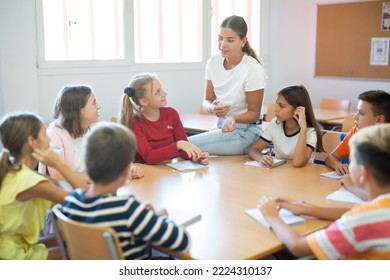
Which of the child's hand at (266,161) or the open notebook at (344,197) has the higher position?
the child's hand at (266,161)

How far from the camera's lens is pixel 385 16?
5.61 meters

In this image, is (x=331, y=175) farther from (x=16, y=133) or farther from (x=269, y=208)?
(x=16, y=133)

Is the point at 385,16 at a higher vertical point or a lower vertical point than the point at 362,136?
higher

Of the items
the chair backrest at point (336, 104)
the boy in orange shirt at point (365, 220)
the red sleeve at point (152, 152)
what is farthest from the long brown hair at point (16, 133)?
the chair backrest at point (336, 104)

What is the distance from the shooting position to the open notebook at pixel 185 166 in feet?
9.07

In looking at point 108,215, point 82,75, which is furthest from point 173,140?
point 82,75

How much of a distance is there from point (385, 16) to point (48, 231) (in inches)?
180

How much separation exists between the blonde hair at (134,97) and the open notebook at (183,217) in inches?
43.2

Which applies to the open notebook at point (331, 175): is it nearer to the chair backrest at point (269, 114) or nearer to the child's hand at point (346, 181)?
the child's hand at point (346, 181)

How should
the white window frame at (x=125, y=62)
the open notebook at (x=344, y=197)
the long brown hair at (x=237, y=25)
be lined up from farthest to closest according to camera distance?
1. the white window frame at (x=125, y=62)
2. the long brown hair at (x=237, y=25)
3. the open notebook at (x=344, y=197)

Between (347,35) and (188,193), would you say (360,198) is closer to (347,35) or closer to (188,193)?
(188,193)

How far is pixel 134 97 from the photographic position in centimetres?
304

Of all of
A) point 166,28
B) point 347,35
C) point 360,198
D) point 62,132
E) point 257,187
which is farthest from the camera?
point 347,35
